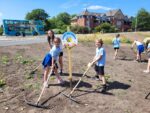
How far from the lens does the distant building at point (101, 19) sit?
81.9m

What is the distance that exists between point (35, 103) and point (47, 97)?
0.51 meters

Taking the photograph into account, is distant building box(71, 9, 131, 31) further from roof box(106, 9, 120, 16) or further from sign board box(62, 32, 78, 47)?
sign board box(62, 32, 78, 47)

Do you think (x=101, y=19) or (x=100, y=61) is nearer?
(x=100, y=61)

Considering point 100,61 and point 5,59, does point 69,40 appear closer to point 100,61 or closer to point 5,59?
point 100,61

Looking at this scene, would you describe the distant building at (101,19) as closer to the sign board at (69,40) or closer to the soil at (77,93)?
the soil at (77,93)

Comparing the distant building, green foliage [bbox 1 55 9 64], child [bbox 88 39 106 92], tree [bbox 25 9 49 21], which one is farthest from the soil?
tree [bbox 25 9 49 21]

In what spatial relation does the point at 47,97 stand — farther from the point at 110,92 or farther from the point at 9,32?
the point at 9,32

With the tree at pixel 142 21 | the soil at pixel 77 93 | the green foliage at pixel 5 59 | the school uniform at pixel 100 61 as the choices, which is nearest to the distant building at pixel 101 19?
the tree at pixel 142 21

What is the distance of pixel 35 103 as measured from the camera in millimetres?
6652

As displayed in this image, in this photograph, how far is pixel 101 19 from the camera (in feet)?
280

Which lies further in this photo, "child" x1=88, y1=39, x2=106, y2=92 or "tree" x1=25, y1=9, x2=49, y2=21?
"tree" x1=25, y1=9, x2=49, y2=21

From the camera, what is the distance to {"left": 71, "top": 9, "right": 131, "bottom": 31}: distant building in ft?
269

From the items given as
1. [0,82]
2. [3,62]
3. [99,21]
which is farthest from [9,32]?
[99,21]

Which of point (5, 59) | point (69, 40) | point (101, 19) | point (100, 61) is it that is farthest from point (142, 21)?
point (69, 40)
